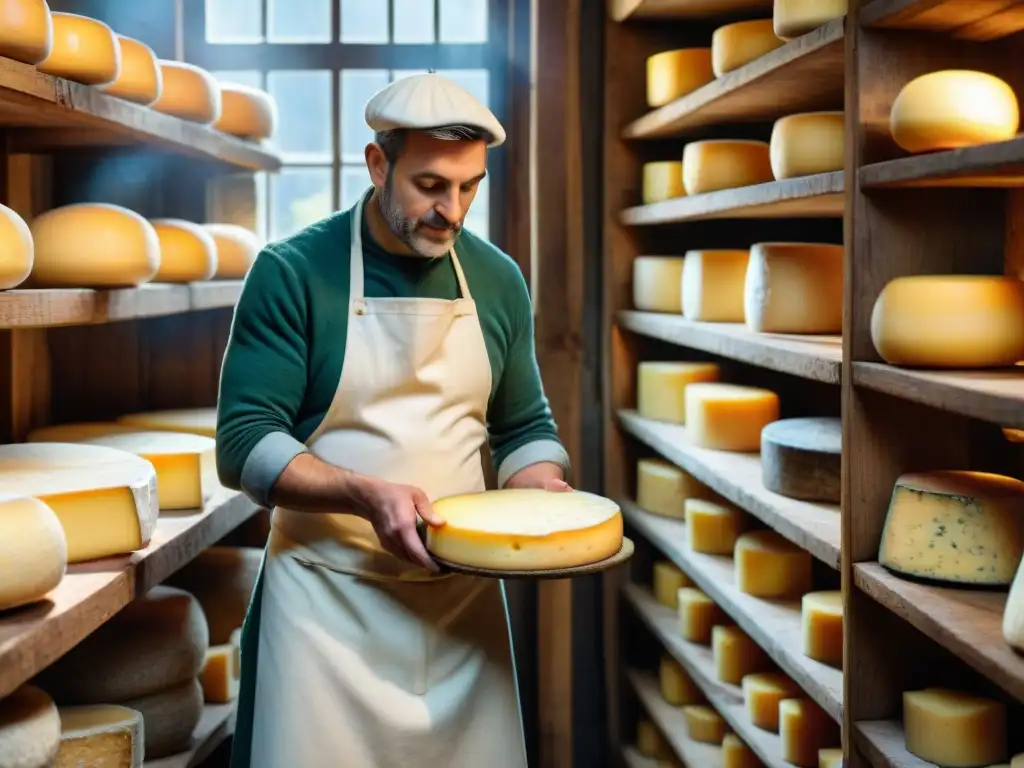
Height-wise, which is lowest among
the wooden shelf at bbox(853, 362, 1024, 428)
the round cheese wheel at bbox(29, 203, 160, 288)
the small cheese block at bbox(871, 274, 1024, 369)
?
the wooden shelf at bbox(853, 362, 1024, 428)

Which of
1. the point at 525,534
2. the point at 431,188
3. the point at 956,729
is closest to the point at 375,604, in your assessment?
the point at 525,534

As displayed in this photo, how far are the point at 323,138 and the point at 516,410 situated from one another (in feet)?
5.43

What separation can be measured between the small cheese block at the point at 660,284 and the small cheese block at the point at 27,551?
6.02 feet

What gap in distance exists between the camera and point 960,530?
1.81 meters

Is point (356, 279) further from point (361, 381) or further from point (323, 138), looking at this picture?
point (323, 138)

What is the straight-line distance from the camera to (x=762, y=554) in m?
2.62

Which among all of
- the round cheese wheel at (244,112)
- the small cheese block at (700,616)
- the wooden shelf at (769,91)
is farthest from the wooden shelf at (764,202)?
the round cheese wheel at (244,112)

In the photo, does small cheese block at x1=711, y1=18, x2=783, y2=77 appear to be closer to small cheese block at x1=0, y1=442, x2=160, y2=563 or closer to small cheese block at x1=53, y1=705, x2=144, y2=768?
small cheese block at x1=0, y1=442, x2=160, y2=563

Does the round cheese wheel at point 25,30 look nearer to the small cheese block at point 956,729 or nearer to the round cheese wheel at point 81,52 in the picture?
the round cheese wheel at point 81,52

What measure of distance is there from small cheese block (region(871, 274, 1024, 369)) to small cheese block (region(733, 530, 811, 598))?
88 cm

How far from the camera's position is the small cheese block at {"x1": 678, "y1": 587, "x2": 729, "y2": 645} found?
3.03 metres

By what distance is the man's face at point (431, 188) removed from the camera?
6.68ft

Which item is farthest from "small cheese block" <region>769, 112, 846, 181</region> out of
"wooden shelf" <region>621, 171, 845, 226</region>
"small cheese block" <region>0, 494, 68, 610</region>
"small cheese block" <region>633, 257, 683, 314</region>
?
"small cheese block" <region>0, 494, 68, 610</region>

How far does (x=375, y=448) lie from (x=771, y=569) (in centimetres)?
92
